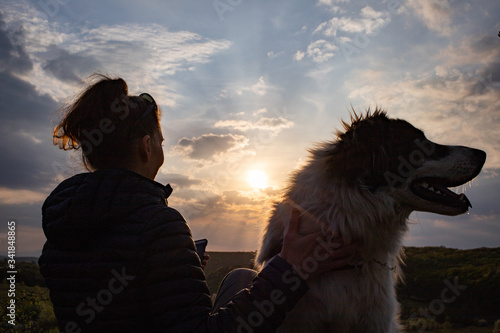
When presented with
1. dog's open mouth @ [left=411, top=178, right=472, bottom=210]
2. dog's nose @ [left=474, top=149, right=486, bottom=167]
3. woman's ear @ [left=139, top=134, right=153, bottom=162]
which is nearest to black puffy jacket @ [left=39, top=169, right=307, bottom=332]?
woman's ear @ [left=139, top=134, right=153, bottom=162]

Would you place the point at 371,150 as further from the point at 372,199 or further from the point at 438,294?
the point at 438,294

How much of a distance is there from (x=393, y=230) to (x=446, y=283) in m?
11.0

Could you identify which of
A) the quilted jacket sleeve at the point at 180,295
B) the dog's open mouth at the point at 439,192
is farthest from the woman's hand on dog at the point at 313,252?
the dog's open mouth at the point at 439,192

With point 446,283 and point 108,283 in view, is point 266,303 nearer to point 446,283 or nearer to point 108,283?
point 108,283

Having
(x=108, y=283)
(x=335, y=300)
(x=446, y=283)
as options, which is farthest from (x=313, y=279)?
(x=446, y=283)

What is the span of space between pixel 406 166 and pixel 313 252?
49.4 inches

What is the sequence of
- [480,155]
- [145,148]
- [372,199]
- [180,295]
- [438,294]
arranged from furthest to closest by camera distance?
[438,294]
[480,155]
[372,199]
[145,148]
[180,295]

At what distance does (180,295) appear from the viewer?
1.74 metres

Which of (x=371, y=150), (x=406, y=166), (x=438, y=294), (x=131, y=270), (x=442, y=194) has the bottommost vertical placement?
(x=438, y=294)

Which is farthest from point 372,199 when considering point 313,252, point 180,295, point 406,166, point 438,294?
point 438,294

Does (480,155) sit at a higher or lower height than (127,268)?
higher

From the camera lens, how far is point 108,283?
177 centimetres

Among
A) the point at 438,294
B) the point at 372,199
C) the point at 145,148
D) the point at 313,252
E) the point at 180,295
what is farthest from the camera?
the point at 438,294

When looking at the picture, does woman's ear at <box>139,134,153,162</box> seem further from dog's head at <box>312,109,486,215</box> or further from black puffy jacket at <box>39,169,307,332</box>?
dog's head at <box>312,109,486,215</box>
